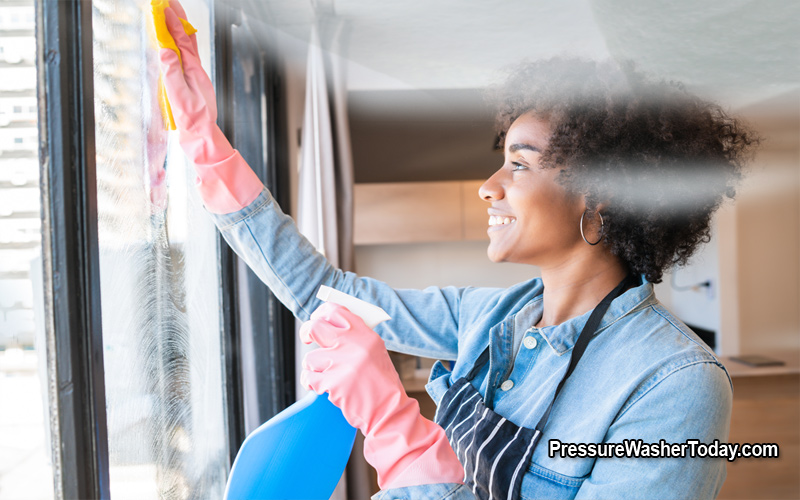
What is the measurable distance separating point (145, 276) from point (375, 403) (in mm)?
396

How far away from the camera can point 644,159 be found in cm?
80

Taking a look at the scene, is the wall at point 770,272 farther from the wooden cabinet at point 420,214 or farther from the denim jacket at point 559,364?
the denim jacket at point 559,364

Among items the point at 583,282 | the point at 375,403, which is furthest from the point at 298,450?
the point at 583,282

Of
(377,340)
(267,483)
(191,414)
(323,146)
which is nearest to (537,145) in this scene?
(377,340)

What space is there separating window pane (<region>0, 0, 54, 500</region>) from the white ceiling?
87 centimetres

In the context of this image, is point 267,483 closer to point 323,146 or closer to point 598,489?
point 598,489

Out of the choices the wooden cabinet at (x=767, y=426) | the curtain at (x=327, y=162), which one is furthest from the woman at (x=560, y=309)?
the wooden cabinet at (x=767, y=426)

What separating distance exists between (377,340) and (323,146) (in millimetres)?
1039

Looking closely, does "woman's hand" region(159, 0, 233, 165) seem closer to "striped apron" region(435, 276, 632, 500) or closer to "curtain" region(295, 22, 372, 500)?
"striped apron" region(435, 276, 632, 500)

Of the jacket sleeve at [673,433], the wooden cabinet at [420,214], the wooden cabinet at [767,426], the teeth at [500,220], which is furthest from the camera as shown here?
the wooden cabinet at [420,214]

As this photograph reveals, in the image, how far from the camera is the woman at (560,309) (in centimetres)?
67

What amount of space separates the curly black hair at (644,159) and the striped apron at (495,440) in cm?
9

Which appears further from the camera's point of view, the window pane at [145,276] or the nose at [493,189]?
the nose at [493,189]

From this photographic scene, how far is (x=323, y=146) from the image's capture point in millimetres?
1625
